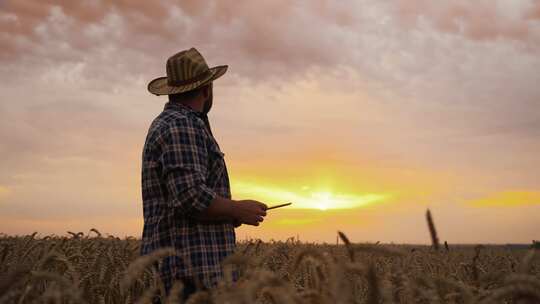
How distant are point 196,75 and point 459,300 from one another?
2.59m

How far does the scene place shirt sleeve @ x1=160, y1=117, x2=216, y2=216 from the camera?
409cm

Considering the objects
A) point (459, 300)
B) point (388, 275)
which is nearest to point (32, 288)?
point (388, 275)

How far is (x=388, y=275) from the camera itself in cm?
327

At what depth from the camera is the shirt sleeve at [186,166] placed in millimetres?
4086

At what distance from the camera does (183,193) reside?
408 centimetres

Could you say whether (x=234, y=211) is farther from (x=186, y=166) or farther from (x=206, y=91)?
(x=206, y=91)

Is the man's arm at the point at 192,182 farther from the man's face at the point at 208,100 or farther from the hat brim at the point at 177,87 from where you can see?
the man's face at the point at 208,100

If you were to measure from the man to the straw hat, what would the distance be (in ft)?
0.04

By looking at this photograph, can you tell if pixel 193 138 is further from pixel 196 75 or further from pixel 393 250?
pixel 393 250

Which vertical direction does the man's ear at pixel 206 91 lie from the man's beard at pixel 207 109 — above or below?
above

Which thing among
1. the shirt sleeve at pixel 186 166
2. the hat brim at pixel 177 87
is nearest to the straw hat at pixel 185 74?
the hat brim at pixel 177 87

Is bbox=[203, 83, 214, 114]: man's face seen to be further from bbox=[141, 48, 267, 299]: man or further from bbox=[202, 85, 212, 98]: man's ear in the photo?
bbox=[141, 48, 267, 299]: man

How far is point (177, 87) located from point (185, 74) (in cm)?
12

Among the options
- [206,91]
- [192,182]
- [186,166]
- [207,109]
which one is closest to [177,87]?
[206,91]
